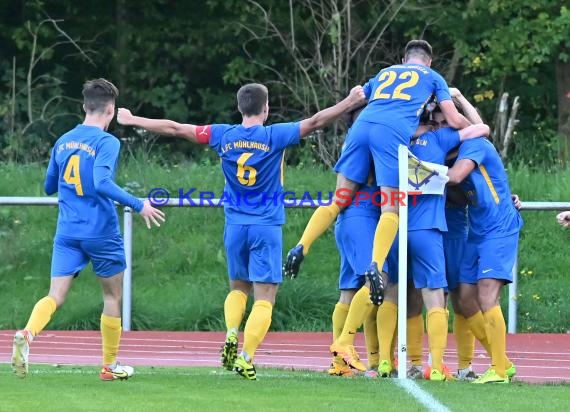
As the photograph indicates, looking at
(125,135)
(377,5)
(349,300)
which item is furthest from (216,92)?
(349,300)

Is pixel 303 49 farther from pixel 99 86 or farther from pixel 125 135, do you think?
pixel 99 86

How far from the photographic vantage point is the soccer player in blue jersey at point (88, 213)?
359 inches

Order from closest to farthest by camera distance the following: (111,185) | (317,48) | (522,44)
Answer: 1. (111,185)
2. (317,48)
3. (522,44)

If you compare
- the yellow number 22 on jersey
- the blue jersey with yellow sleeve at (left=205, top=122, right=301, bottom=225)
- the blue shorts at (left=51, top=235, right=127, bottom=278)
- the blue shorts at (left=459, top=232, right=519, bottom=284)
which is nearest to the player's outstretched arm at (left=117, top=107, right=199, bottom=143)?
the blue jersey with yellow sleeve at (left=205, top=122, right=301, bottom=225)

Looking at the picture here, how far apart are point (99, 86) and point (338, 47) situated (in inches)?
501

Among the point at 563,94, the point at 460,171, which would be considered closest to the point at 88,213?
the point at 460,171

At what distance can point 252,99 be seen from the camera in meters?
9.71

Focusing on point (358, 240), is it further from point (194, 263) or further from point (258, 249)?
point (194, 263)

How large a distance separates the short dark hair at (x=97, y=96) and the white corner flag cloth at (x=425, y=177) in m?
2.10

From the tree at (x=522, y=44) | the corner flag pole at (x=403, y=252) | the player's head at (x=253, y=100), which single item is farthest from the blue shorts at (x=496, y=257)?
the tree at (x=522, y=44)

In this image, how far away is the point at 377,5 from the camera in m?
24.4

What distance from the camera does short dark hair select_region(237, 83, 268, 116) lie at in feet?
31.9

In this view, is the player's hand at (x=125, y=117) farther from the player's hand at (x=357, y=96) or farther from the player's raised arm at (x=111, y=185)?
the player's hand at (x=357, y=96)

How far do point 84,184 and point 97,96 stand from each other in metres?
0.62
